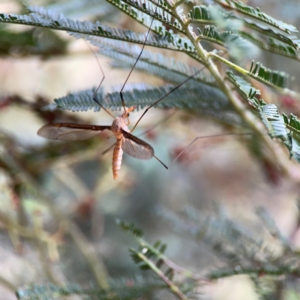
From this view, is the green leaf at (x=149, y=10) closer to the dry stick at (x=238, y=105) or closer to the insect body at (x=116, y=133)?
the dry stick at (x=238, y=105)

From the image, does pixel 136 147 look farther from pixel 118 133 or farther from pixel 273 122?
pixel 273 122

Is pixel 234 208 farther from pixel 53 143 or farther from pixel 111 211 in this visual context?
pixel 53 143

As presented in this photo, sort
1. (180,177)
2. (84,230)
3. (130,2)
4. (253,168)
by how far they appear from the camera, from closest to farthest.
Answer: (130,2) < (84,230) < (180,177) < (253,168)

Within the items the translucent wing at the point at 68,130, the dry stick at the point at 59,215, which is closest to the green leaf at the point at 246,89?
the translucent wing at the point at 68,130

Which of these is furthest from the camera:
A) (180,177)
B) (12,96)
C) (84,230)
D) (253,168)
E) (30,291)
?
(253,168)

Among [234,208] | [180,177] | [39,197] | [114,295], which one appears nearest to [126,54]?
[114,295]

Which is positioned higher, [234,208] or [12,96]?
[12,96]
